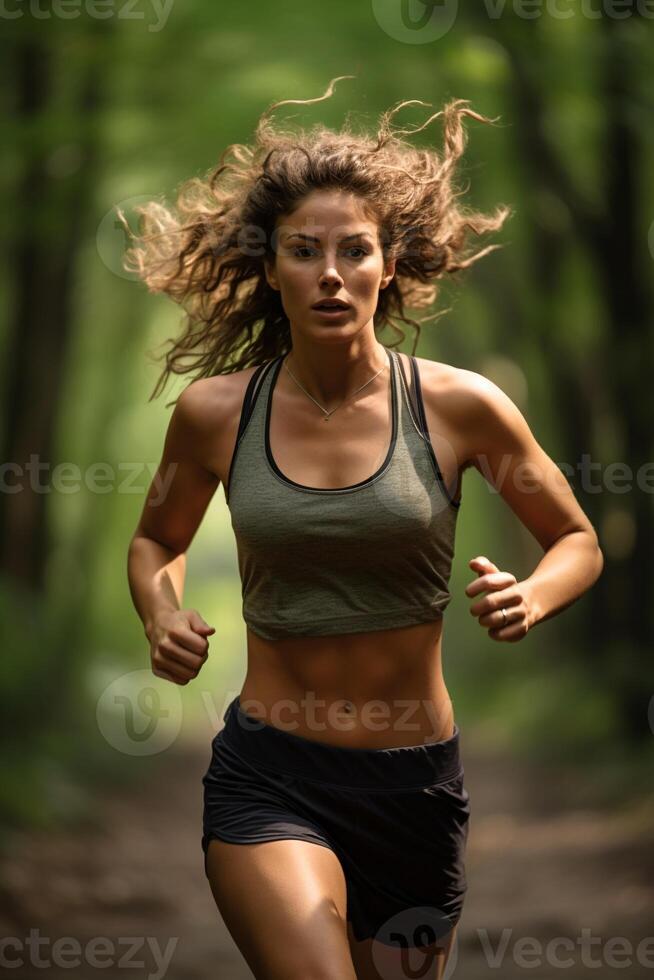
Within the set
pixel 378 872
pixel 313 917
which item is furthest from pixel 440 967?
pixel 313 917

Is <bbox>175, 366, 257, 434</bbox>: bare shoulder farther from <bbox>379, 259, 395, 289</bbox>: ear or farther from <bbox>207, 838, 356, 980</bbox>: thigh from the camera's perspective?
<bbox>207, 838, 356, 980</bbox>: thigh

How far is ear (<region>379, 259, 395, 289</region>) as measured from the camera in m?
4.29

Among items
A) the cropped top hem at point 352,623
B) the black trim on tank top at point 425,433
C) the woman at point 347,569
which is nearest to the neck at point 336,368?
the woman at point 347,569

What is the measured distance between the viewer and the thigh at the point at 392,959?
408 centimetres

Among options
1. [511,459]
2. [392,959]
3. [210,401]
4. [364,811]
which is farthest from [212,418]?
[392,959]

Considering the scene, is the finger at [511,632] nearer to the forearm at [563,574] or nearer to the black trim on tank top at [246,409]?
the forearm at [563,574]

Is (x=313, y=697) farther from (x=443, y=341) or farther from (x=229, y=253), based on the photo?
(x=443, y=341)

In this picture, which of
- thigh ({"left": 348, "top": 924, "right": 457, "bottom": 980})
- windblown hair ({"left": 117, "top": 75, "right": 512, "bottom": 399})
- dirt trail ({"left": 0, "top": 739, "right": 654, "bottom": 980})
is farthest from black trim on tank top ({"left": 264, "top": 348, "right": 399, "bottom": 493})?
dirt trail ({"left": 0, "top": 739, "right": 654, "bottom": 980})

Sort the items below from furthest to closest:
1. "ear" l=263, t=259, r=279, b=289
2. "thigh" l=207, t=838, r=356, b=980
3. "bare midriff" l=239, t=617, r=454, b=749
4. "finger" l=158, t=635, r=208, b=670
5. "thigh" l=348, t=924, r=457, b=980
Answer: "ear" l=263, t=259, r=279, b=289, "thigh" l=348, t=924, r=457, b=980, "bare midriff" l=239, t=617, r=454, b=749, "finger" l=158, t=635, r=208, b=670, "thigh" l=207, t=838, r=356, b=980

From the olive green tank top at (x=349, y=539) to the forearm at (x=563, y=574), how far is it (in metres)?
0.28

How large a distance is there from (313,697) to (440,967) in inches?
35.9

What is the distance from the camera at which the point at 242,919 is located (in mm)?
3711

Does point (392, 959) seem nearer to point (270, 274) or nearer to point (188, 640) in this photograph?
point (188, 640)

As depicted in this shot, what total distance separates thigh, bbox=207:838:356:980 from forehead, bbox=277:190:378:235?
1619 mm
